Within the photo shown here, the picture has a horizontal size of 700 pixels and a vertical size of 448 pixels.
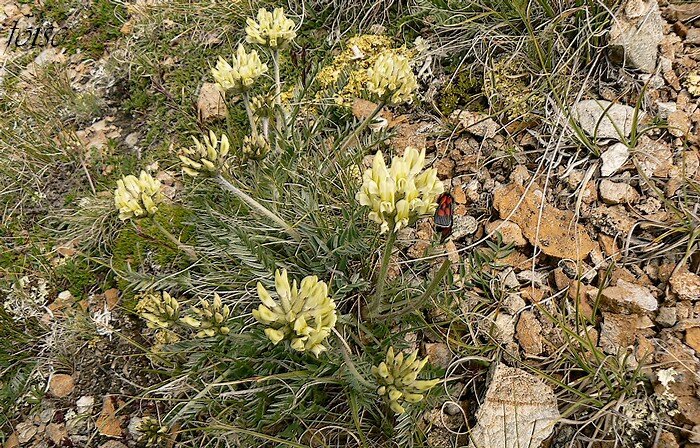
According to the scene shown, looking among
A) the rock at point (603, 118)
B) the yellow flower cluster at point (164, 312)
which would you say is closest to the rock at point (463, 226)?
the rock at point (603, 118)

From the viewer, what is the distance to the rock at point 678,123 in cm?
240

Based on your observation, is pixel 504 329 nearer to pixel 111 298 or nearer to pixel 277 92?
pixel 277 92

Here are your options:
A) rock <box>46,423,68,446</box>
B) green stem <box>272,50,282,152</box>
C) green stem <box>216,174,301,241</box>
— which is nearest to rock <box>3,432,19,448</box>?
rock <box>46,423,68,446</box>

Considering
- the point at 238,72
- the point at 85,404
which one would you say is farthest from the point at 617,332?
the point at 85,404

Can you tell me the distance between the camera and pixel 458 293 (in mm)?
2293

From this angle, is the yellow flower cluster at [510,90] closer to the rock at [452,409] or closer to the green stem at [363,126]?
the green stem at [363,126]

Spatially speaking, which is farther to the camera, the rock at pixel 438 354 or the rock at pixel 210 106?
the rock at pixel 210 106

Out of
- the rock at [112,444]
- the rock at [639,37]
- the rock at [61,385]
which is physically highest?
the rock at [639,37]

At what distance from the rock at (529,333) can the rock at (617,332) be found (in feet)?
0.74

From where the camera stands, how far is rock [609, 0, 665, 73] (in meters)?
2.59

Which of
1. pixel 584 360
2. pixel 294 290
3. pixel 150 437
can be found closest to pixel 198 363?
pixel 150 437

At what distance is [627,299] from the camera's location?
6.81 ft

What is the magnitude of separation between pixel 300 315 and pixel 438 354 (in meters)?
0.87

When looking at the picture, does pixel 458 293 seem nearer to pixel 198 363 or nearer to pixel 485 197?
pixel 485 197
